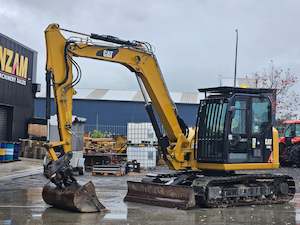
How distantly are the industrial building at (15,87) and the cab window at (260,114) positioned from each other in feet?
60.5

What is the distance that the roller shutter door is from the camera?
101 feet

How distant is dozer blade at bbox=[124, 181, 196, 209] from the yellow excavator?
0.08 feet

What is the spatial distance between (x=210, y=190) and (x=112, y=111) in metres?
42.1

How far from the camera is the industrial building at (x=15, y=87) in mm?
29908

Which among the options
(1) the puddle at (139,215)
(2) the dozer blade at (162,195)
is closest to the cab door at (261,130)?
(1) the puddle at (139,215)

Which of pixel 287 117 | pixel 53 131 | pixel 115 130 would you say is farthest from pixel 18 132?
pixel 287 117

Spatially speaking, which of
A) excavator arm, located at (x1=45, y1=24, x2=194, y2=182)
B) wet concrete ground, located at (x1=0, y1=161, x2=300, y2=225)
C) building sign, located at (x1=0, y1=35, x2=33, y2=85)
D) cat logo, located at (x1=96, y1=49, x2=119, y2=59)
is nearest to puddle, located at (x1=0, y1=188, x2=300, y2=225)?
wet concrete ground, located at (x1=0, y1=161, x2=300, y2=225)

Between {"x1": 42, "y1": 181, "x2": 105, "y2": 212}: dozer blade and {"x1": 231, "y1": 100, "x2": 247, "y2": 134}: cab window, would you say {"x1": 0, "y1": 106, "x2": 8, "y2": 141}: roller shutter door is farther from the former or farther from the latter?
{"x1": 231, "y1": 100, "x2": 247, "y2": 134}: cab window

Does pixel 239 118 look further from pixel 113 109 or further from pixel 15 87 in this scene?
pixel 113 109

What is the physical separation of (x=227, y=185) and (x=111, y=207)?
3.05m

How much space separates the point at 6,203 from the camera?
13742 mm

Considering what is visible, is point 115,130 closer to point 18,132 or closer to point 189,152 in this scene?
point 18,132

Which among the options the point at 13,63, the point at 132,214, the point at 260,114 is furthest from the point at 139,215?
the point at 13,63

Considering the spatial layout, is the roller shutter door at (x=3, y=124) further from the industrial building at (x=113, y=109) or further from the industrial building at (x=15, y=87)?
the industrial building at (x=113, y=109)
